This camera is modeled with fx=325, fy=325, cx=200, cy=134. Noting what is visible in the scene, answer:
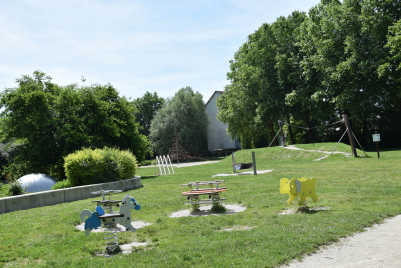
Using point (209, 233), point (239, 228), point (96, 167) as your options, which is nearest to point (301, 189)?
point (239, 228)

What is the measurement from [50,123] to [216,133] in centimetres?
4506

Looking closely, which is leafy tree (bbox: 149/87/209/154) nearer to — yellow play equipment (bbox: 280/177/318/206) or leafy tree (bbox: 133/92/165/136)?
leafy tree (bbox: 133/92/165/136)

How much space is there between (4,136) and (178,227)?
1524 cm

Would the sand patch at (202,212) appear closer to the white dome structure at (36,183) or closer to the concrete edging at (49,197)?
the concrete edging at (49,197)

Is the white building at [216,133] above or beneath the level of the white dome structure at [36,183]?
above

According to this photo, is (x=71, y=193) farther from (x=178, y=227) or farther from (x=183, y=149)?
(x=183, y=149)

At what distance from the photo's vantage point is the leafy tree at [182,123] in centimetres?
5197

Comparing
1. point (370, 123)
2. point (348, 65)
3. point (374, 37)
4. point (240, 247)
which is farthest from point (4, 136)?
point (370, 123)

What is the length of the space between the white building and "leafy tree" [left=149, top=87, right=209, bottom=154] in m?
5.86

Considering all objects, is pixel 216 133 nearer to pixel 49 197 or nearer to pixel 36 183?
pixel 36 183

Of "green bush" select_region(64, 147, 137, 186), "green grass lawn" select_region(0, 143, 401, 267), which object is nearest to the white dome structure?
"green bush" select_region(64, 147, 137, 186)

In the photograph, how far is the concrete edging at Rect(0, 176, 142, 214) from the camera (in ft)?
33.3

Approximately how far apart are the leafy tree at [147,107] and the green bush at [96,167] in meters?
57.1

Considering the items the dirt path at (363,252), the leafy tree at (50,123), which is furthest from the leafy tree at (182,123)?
the dirt path at (363,252)
